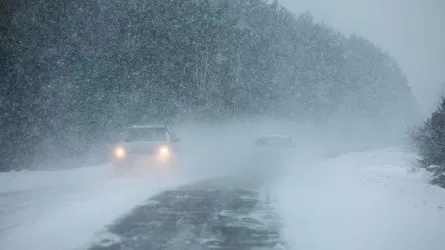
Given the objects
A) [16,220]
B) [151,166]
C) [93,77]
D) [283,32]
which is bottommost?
[16,220]

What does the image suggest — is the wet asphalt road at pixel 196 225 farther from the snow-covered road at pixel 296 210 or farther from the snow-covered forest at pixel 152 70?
the snow-covered forest at pixel 152 70

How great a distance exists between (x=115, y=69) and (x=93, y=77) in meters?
4.46

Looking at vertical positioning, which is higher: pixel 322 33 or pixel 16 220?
pixel 322 33

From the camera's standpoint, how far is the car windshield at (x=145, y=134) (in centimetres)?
1802

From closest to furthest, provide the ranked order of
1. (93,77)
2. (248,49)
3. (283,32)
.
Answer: (93,77)
(248,49)
(283,32)

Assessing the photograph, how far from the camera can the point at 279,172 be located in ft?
76.3

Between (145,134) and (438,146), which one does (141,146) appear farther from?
(438,146)

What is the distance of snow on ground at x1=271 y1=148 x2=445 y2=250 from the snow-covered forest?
11138mm

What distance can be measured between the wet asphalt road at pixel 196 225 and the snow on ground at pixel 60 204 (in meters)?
0.42

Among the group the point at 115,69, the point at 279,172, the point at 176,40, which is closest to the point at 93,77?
the point at 115,69

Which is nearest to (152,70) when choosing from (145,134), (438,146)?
(145,134)

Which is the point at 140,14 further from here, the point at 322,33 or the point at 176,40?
the point at 322,33

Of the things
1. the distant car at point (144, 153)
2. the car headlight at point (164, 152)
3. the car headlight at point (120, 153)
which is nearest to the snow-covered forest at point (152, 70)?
the car headlight at point (120, 153)

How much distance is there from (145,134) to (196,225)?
9378mm
